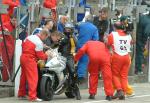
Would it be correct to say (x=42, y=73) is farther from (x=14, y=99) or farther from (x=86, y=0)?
(x=86, y=0)

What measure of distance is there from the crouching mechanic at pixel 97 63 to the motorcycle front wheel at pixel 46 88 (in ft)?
3.44

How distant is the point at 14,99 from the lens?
14992 millimetres

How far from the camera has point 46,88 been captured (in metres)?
14.6

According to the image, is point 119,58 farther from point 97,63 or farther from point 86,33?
point 86,33

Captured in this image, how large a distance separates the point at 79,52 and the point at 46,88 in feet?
4.07

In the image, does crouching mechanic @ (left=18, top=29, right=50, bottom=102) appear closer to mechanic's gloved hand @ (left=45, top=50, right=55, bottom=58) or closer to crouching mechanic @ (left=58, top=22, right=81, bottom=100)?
mechanic's gloved hand @ (left=45, top=50, right=55, bottom=58)

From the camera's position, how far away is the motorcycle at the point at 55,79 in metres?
14.6

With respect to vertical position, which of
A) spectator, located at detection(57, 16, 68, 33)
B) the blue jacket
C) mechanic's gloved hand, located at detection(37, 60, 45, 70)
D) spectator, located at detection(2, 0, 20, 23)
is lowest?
mechanic's gloved hand, located at detection(37, 60, 45, 70)

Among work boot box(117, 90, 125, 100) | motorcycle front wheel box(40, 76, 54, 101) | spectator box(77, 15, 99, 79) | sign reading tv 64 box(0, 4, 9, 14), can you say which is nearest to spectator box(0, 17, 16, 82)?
sign reading tv 64 box(0, 4, 9, 14)

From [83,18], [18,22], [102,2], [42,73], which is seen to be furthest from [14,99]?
[102,2]

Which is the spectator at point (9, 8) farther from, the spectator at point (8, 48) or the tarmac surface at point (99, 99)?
the tarmac surface at point (99, 99)

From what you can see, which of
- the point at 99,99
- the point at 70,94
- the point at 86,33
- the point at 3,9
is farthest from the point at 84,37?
the point at 3,9

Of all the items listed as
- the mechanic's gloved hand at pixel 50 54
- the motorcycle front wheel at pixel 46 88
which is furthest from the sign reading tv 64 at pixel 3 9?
the motorcycle front wheel at pixel 46 88

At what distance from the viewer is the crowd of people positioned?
47.9 feet
